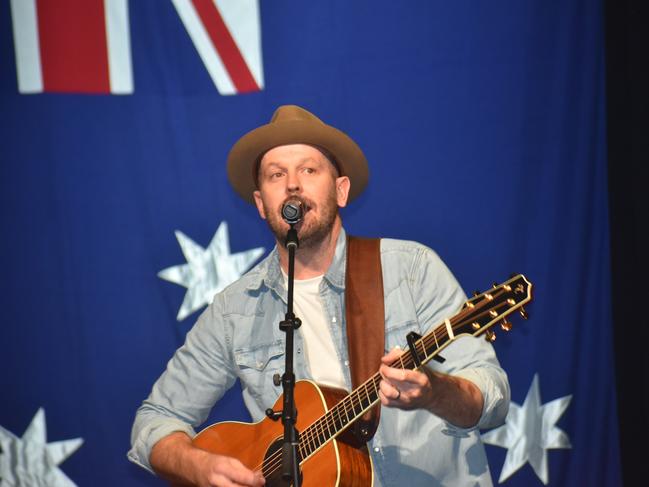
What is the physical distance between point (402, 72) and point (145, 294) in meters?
1.85

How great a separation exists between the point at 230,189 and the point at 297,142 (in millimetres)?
915

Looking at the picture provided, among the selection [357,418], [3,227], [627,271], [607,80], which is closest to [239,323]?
[357,418]

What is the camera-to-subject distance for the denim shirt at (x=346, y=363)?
2.86 meters

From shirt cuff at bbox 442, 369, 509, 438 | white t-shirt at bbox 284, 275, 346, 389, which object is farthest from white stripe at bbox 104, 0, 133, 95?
→ shirt cuff at bbox 442, 369, 509, 438

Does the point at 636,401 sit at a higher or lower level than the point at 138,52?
lower

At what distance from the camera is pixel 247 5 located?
13.9 ft

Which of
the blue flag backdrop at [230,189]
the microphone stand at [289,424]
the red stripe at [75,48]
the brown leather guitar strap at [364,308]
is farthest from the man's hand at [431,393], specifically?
the red stripe at [75,48]

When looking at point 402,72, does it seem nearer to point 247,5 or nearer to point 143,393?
point 247,5

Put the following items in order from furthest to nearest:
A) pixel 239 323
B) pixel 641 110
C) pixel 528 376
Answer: pixel 528 376, pixel 641 110, pixel 239 323

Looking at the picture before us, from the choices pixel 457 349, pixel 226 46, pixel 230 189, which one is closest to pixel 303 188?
pixel 457 349

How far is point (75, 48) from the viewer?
4.23 meters

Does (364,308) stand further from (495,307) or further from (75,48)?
(75,48)

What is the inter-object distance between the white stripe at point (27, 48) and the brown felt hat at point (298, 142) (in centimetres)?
139

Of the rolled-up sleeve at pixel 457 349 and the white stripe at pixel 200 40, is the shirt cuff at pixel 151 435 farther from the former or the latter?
the white stripe at pixel 200 40
